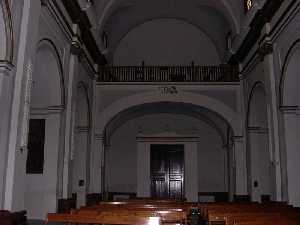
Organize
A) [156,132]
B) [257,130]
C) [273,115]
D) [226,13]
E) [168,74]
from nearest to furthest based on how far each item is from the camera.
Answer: [273,115] < [257,130] < [226,13] < [168,74] < [156,132]

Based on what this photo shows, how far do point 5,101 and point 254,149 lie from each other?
960cm

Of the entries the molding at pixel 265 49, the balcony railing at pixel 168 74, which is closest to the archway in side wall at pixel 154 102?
the balcony railing at pixel 168 74

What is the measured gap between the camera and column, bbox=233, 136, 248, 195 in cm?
1538

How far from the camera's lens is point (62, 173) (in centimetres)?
1130

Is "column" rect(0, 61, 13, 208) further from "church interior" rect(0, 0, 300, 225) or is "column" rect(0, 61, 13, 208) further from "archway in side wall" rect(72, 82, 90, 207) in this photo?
"archway in side wall" rect(72, 82, 90, 207)

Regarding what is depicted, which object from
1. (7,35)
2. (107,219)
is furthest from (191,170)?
(107,219)

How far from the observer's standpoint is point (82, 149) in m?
15.0

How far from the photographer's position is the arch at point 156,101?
16.1m

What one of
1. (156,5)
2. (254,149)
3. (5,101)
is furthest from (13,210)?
(156,5)

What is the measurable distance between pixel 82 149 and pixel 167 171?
16.8ft

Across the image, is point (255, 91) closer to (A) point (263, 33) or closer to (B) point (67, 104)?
(A) point (263, 33)

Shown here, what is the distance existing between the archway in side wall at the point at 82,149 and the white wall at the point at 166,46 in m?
4.83

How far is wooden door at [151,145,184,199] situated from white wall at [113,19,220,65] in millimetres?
4111

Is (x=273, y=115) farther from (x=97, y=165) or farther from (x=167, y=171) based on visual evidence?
(x=167, y=171)
